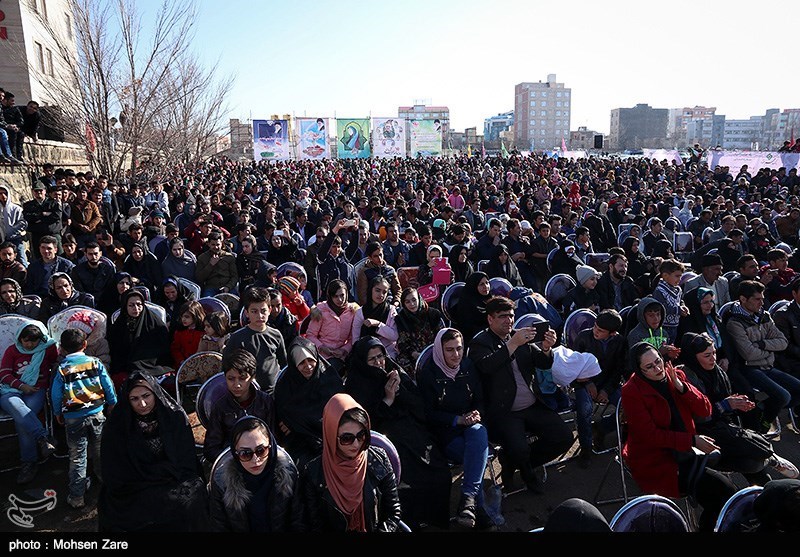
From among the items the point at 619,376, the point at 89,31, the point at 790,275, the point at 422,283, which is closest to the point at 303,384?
the point at 619,376

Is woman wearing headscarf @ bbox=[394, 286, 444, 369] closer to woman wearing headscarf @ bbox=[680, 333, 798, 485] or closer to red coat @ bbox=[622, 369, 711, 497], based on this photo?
red coat @ bbox=[622, 369, 711, 497]

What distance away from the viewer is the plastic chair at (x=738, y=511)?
235 cm

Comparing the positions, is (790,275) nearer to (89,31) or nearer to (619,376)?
(619,376)

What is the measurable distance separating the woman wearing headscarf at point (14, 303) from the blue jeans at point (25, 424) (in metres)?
1.14

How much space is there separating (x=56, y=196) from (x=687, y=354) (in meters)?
8.87

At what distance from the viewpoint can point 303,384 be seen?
11.8 ft

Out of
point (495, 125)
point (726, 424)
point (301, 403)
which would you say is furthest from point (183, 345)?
point (495, 125)

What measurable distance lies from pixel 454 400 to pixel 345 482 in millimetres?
1258

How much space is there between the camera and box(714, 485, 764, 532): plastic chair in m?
2.35

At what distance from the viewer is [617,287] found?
19.2 ft

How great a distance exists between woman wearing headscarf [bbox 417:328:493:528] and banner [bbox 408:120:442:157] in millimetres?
34246

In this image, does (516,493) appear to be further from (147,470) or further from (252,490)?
(147,470)

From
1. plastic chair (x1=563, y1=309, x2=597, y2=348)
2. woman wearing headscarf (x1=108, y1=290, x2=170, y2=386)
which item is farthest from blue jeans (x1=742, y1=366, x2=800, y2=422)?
woman wearing headscarf (x1=108, y1=290, x2=170, y2=386)

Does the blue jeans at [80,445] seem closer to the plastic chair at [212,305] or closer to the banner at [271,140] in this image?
the plastic chair at [212,305]
